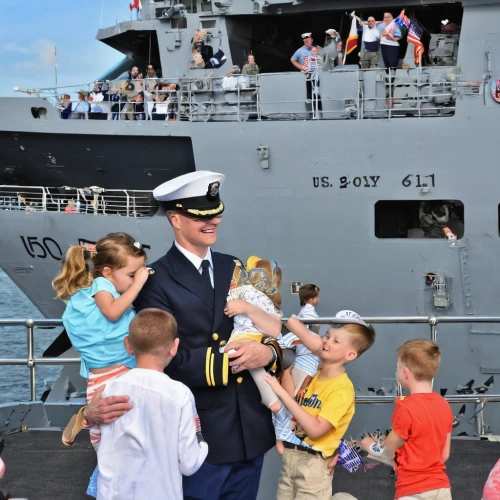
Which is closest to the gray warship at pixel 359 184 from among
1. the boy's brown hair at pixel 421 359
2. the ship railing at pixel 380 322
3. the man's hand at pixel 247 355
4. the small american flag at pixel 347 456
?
the ship railing at pixel 380 322

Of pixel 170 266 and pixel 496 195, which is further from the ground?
pixel 170 266

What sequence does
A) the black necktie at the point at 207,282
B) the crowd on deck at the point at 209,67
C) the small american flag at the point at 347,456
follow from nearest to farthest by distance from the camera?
the black necktie at the point at 207,282
the small american flag at the point at 347,456
the crowd on deck at the point at 209,67

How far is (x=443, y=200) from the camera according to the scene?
12609 millimetres

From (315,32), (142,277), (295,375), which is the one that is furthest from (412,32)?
(142,277)

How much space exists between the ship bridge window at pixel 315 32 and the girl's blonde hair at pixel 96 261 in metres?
9.85

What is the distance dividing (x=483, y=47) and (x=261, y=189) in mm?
3949

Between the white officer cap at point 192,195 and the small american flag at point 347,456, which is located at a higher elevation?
the white officer cap at point 192,195

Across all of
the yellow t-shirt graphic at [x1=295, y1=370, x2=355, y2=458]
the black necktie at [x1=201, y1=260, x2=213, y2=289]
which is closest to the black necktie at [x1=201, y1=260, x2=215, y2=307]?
the black necktie at [x1=201, y1=260, x2=213, y2=289]

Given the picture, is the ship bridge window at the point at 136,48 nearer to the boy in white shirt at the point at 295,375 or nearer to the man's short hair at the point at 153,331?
the boy in white shirt at the point at 295,375

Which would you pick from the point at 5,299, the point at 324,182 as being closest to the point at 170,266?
the point at 324,182

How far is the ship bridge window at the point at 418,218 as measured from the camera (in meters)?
12.7

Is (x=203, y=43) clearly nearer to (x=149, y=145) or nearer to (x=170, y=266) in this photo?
(x=149, y=145)

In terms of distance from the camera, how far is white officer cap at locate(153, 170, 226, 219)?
380cm

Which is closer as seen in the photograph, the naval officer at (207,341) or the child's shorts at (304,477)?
the naval officer at (207,341)
